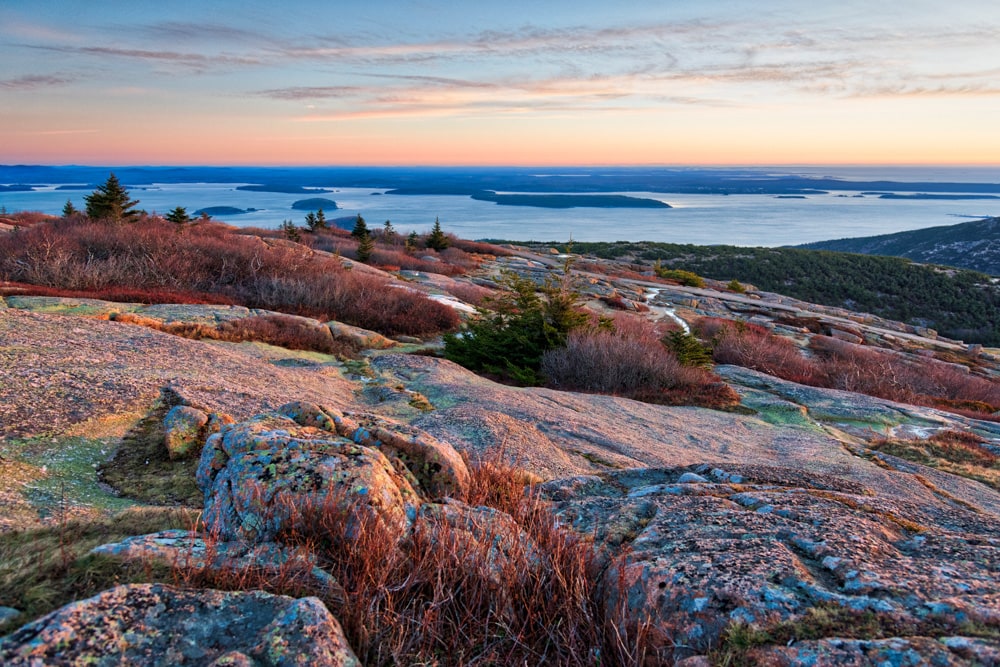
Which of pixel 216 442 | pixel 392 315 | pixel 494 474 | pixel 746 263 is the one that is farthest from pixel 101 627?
pixel 746 263

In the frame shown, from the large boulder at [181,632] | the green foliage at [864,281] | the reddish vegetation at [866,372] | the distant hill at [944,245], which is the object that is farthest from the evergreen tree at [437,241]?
the distant hill at [944,245]

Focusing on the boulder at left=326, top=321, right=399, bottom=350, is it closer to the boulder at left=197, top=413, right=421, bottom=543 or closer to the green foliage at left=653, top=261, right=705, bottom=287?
the boulder at left=197, top=413, right=421, bottom=543

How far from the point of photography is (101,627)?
182cm

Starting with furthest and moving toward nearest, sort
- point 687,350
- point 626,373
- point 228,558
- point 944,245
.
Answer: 1. point 944,245
2. point 687,350
3. point 626,373
4. point 228,558

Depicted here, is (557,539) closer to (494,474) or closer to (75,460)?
(494,474)

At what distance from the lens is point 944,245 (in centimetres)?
8981

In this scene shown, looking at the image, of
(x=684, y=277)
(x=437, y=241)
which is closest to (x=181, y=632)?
(x=437, y=241)

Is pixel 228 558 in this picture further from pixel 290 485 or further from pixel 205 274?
pixel 205 274

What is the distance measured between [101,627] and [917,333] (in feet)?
136

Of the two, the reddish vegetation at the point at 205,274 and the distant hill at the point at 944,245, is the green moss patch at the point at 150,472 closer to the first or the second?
the reddish vegetation at the point at 205,274

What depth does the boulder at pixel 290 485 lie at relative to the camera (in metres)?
2.79

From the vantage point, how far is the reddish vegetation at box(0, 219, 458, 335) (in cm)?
1427

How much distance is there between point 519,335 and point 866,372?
457 inches

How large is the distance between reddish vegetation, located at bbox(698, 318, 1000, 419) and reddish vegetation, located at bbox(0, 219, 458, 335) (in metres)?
9.15
